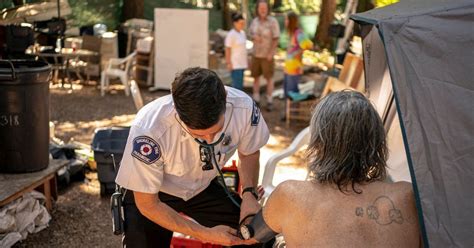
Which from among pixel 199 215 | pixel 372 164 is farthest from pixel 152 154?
pixel 372 164

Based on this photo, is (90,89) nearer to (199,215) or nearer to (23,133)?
(23,133)

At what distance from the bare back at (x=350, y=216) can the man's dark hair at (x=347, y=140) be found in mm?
48

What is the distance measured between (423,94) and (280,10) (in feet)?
68.9

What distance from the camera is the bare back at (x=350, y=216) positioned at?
205cm

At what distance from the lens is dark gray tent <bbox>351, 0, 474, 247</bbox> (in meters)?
2.19

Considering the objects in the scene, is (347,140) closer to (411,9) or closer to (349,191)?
(349,191)

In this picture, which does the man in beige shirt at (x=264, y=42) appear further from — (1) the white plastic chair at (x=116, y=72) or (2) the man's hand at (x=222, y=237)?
(2) the man's hand at (x=222, y=237)

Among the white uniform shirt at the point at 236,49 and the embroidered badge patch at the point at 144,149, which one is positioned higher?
the embroidered badge patch at the point at 144,149

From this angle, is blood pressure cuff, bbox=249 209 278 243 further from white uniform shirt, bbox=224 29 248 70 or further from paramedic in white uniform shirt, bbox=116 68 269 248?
white uniform shirt, bbox=224 29 248 70

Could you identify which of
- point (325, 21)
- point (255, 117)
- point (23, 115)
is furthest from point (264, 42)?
point (325, 21)

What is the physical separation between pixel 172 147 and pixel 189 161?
0.15 meters

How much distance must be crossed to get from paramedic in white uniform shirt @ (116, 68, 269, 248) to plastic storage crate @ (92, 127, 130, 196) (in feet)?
6.30

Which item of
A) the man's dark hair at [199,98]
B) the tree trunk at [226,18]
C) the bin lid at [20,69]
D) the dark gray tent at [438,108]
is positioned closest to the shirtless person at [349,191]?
the dark gray tent at [438,108]

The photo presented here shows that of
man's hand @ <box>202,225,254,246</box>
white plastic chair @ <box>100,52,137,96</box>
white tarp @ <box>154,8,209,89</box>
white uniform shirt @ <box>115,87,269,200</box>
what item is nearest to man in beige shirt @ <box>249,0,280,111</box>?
white tarp @ <box>154,8,209,89</box>
